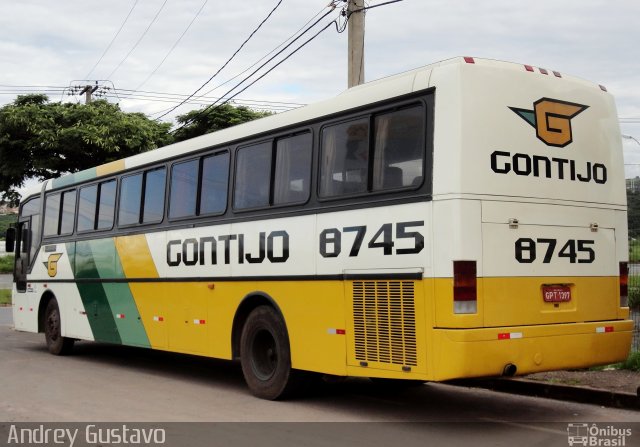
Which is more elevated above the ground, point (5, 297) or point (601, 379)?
point (5, 297)

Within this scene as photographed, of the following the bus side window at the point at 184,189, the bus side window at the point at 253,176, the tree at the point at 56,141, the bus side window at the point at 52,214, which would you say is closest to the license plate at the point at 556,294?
the bus side window at the point at 253,176

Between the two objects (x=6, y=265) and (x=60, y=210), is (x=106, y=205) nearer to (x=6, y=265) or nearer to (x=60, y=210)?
(x=60, y=210)

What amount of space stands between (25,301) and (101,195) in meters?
3.69

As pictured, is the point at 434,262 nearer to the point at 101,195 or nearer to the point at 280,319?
the point at 280,319

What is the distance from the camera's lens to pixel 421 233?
7.53 meters

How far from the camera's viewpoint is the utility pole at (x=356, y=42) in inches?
543

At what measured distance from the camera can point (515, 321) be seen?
7574mm

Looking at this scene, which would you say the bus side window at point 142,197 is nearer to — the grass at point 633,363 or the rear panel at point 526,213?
the rear panel at point 526,213

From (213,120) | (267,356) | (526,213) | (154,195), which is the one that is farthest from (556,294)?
(213,120)

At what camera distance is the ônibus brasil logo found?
7980 mm

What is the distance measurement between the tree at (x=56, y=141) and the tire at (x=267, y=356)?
20.4 m

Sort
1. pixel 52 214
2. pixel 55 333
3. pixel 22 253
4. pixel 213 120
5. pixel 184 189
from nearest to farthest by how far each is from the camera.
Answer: pixel 184 189, pixel 55 333, pixel 52 214, pixel 22 253, pixel 213 120

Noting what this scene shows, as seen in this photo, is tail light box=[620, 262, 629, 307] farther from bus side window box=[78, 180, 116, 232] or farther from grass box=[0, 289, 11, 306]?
grass box=[0, 289, 11, 306]

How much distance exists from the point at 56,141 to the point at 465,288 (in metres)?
24.3
